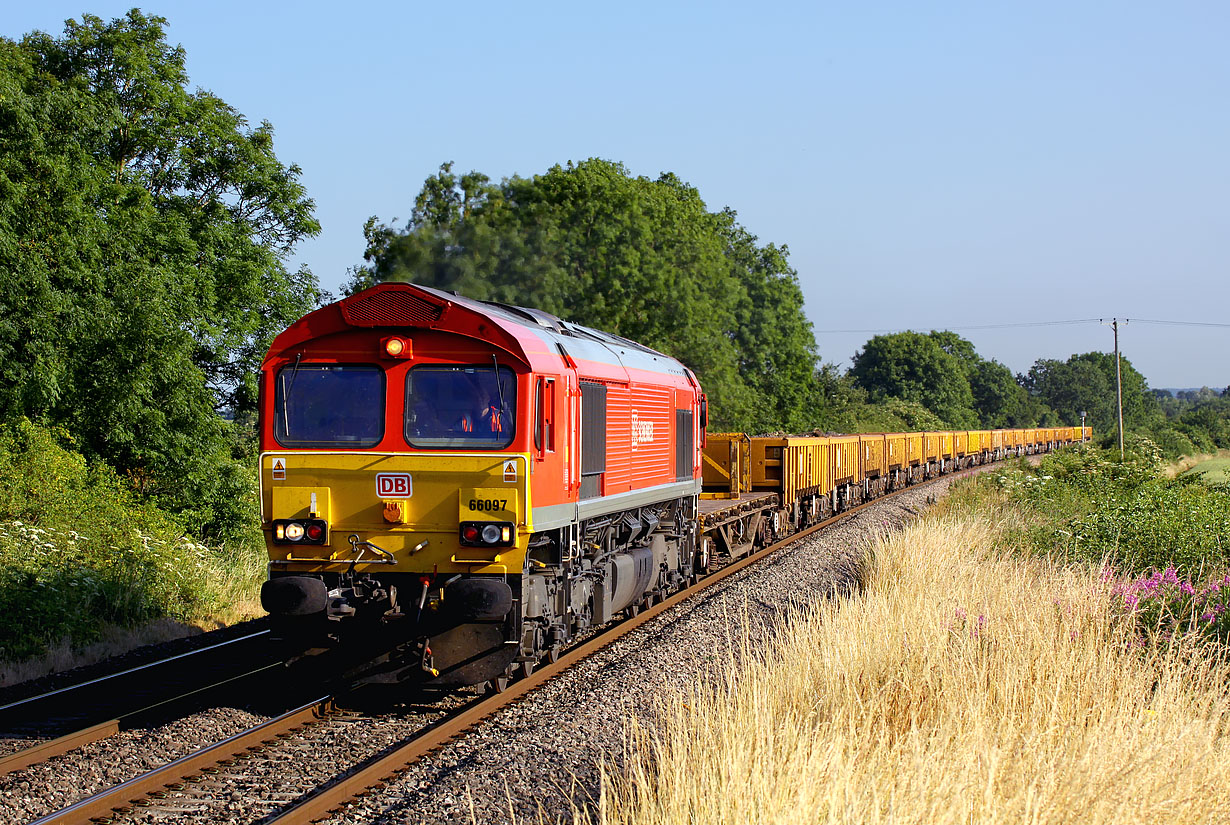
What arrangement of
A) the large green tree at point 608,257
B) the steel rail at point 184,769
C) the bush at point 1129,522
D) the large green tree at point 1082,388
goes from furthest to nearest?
the large green tree at point 1082,388
the large green tree at point 608,257
the bush at point 1129,522
the steel rail at point 184,769

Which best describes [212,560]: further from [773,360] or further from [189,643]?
[773,360]

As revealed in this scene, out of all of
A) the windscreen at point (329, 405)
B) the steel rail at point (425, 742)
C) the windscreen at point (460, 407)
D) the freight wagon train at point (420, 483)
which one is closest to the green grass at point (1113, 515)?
the steel rail at point (425, 742)

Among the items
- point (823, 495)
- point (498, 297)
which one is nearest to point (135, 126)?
point (498, 297)

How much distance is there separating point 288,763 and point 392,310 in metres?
3.66

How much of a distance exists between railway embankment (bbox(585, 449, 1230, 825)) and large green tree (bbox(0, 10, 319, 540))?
13153mm

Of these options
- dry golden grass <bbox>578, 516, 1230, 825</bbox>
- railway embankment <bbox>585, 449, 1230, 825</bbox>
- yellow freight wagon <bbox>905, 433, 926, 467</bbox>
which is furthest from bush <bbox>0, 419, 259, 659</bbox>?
yellow freight wagon <bbox>905, 433, 926, 467</bbox>

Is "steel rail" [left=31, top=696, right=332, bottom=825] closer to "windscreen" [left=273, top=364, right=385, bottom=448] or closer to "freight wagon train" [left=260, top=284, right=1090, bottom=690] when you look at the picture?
"freight wagon train" [left=260, top=284, right=1090, bottom=690]

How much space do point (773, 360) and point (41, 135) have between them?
137 feet

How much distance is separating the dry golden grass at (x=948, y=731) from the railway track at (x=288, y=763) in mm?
1601

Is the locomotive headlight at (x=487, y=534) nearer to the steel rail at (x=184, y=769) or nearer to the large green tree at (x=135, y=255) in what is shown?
the steel rail at (x=184, y=769)

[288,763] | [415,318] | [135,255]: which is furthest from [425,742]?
[135,255]

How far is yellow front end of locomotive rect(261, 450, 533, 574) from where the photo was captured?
8.81 metres

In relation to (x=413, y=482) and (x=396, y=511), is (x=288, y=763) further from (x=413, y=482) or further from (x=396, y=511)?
(x=413, y=482)

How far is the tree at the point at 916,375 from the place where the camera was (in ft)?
325
